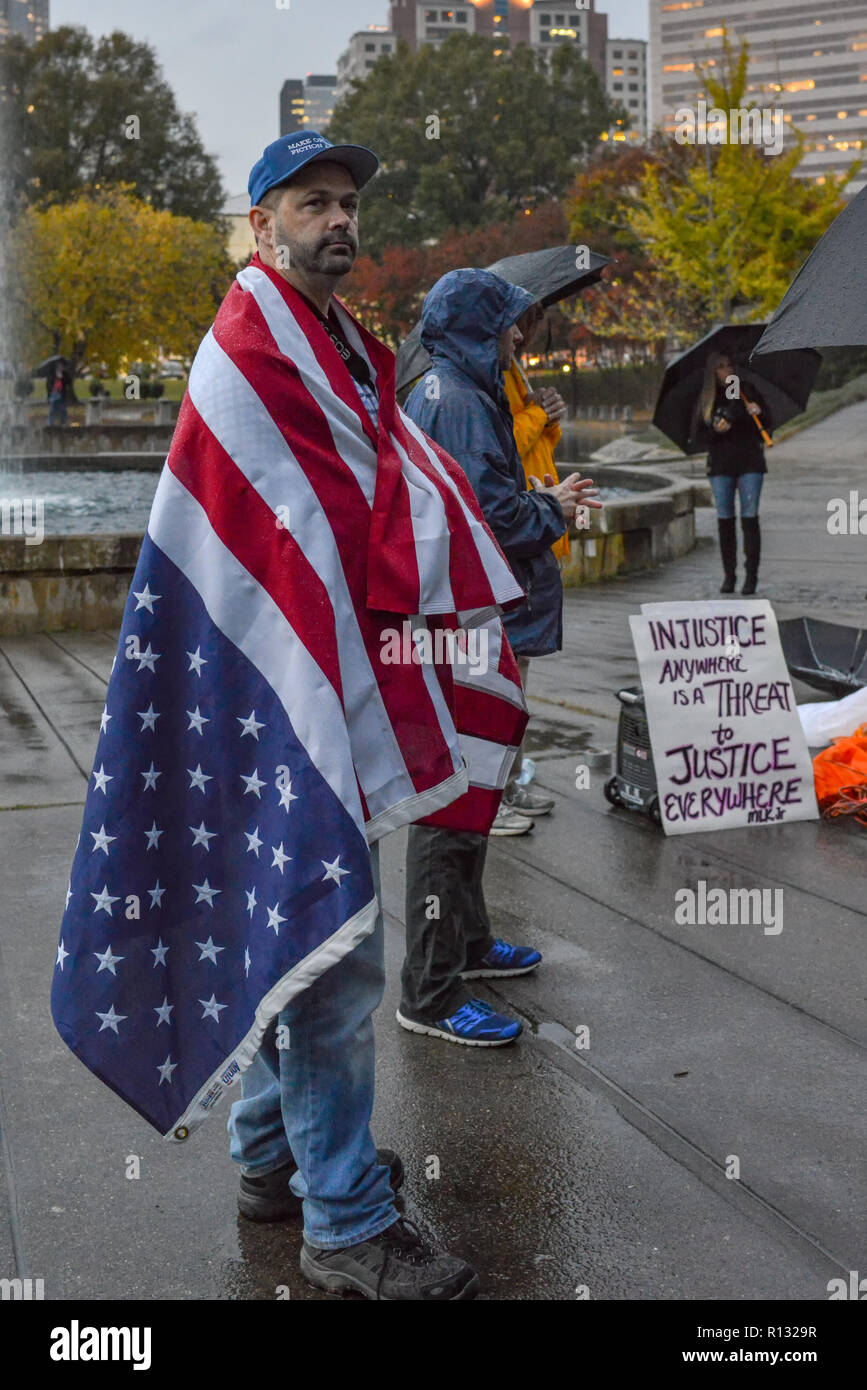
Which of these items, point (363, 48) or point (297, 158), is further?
point (363, 48)

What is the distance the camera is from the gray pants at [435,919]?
388 centimetres

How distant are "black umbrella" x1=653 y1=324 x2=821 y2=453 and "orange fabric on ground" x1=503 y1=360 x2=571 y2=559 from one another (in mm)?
6473

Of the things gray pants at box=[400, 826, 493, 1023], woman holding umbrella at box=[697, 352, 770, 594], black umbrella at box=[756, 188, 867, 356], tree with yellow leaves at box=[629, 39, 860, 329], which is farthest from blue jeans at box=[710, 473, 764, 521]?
tree with yellow leaves at box=[629, 39, 860, 329]

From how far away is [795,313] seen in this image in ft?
15.3

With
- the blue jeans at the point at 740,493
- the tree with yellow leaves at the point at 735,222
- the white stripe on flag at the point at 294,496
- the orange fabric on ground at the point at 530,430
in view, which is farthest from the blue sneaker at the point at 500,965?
the tree with yellow leaves at the point at 735,222

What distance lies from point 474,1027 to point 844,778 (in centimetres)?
272

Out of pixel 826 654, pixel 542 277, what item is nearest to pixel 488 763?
pixel 542 277

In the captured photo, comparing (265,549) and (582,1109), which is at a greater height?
(265,549)

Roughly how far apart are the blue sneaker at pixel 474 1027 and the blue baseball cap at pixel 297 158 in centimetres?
213

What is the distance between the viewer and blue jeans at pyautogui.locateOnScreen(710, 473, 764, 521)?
12.0m

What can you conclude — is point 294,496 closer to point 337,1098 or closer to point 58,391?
point 337,1098

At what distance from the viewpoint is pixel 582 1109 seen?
3520mm

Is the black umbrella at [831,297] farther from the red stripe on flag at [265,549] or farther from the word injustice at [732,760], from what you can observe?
the red stripe on flag at [265,549]
